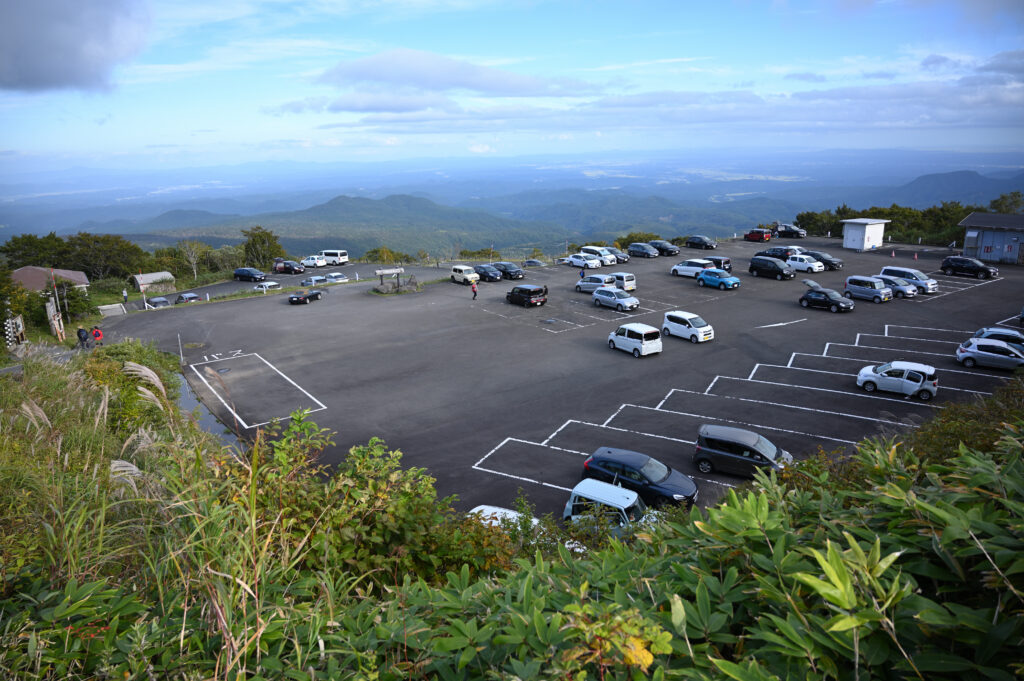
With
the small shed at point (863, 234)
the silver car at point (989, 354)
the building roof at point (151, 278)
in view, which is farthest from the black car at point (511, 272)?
the building roof at point (151, 278)

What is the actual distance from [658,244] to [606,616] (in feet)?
175

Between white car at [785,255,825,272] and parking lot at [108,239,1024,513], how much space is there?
1.94 m

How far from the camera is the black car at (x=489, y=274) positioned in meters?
44.3

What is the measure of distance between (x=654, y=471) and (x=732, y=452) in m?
2.49

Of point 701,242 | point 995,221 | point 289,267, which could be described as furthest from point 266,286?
point 995,221

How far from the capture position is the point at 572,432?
17625 mm

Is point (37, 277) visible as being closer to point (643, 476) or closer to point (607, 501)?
point (643, 476)

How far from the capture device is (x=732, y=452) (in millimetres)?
14586

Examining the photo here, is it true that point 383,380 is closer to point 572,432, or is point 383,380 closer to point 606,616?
point 572,432

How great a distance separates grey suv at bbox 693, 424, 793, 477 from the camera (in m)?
14.3

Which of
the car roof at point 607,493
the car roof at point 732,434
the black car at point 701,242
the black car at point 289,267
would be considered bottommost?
the car roof at point 607,493

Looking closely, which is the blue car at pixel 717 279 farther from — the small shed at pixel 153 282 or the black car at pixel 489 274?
the small shed at pixel 153 282

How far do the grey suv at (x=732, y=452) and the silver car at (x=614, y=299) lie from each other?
724 inches

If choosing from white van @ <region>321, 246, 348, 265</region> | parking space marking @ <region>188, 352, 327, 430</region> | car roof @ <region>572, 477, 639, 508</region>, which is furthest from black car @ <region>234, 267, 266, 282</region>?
car roof @ <region>572, 477, 639, 508</region>
